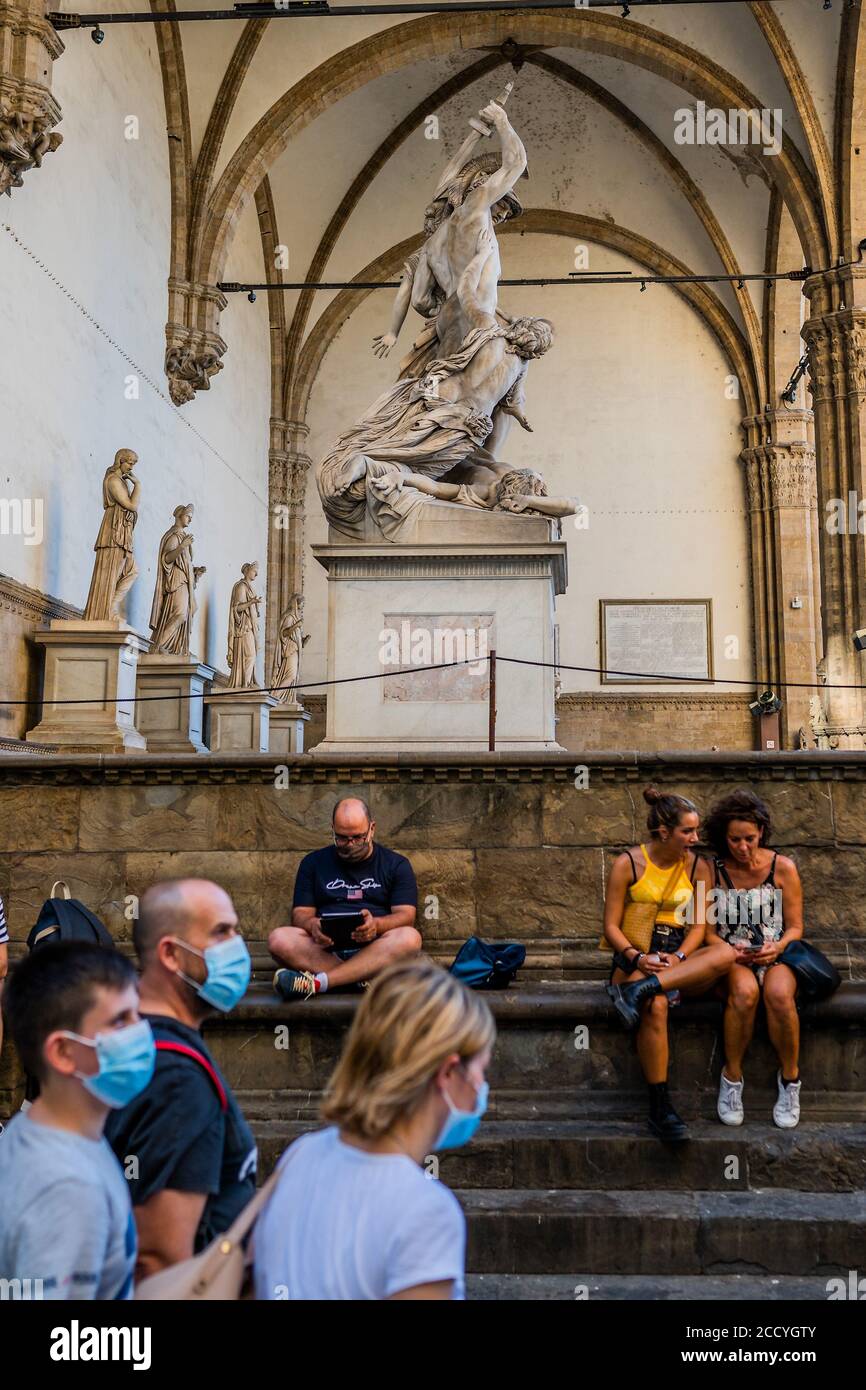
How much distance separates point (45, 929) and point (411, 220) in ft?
65.2

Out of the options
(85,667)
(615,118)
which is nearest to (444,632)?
(85,667)

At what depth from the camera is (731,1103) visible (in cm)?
396

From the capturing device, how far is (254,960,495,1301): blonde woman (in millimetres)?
1504

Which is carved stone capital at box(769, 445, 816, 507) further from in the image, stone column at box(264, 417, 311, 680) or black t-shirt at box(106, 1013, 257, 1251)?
black t-shirt at box(106, 1013, 257, 1251)

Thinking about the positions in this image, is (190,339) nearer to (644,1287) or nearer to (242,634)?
(242,634)

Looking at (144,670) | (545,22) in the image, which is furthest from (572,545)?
(144,670)

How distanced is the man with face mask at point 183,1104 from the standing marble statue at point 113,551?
33.5 ft

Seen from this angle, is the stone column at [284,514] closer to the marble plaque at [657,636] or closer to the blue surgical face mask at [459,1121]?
the marble plaque at [657,636]

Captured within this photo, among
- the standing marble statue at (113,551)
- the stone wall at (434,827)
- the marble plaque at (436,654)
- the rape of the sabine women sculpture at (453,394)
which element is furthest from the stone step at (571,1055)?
the standing marble statue at (113,551)

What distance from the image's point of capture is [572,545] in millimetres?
21875

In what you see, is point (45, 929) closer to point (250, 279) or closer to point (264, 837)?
point (264, 837)

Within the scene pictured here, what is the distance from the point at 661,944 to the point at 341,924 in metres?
1.08

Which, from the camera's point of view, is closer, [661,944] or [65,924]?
[65,924]

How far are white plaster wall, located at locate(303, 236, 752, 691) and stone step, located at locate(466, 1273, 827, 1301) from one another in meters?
18.3
